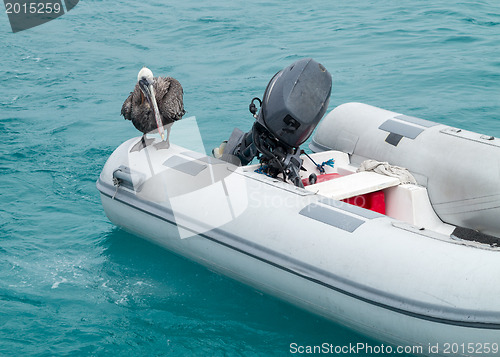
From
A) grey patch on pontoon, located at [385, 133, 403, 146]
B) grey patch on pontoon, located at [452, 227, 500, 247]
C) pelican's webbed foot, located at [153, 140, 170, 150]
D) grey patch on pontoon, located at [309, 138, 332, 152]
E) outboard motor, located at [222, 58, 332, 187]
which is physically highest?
outboard motor, located at [222, 58, 332, 187]

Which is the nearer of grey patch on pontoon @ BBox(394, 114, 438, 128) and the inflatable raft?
the inflatable raft

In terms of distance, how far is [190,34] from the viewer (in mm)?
10227

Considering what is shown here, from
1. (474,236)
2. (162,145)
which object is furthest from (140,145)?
(474,236)

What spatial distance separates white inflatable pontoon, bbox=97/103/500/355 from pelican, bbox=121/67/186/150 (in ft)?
0.46

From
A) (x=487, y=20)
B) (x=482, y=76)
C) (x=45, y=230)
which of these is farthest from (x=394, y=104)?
(x=45, y=230)

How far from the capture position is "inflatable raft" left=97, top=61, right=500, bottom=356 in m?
3.33

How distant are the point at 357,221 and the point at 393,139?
4.18ft

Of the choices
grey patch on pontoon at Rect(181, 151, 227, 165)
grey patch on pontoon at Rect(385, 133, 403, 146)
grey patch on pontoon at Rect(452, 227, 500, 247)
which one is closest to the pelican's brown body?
grey patch on pontoon at Rect(181, 151, 227, 165)

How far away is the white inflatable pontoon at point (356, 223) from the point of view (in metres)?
3.33

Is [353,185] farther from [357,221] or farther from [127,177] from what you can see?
[127,177]

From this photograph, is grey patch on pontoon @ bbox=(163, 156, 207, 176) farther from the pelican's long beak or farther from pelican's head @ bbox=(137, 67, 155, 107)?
pelican's head @ bbox=(137, 67, 155, 107)

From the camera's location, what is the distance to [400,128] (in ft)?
16.0

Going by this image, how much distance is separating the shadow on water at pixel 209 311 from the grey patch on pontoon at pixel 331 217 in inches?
24.1

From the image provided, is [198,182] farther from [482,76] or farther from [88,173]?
[482,76]
